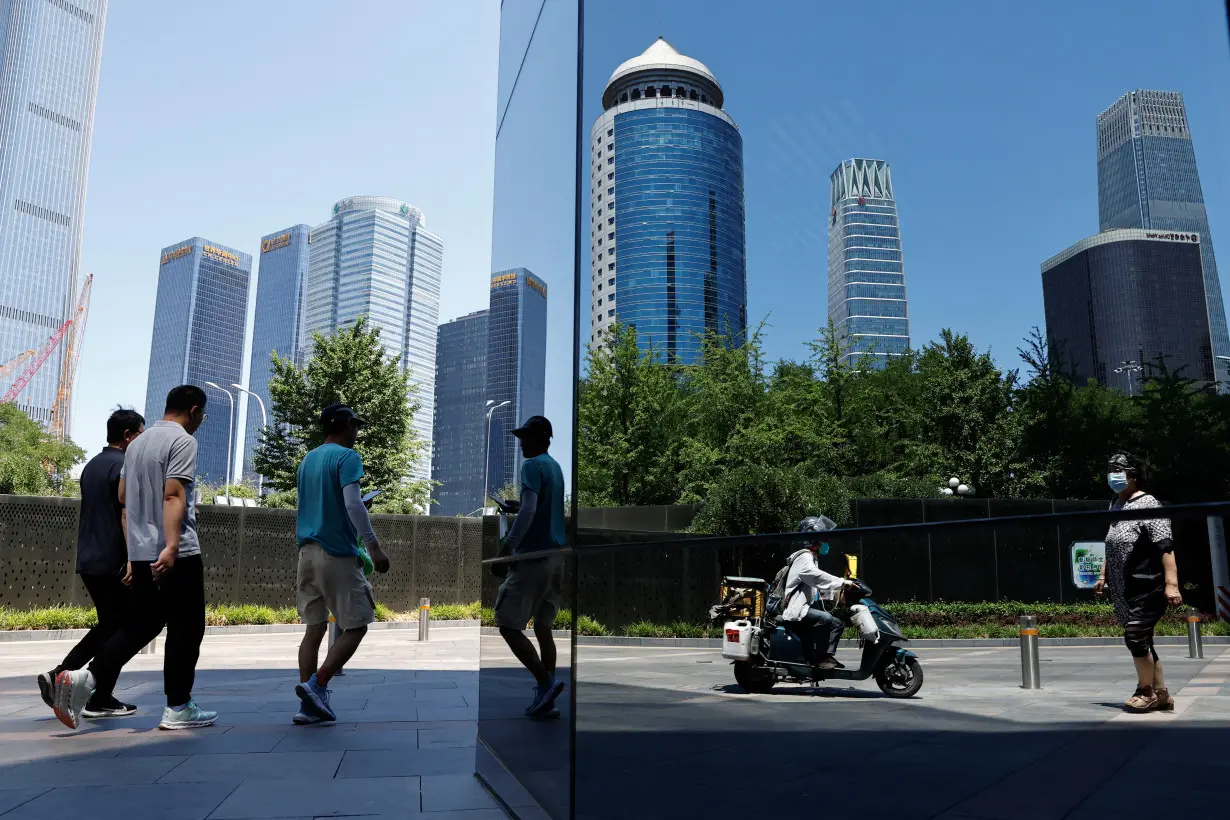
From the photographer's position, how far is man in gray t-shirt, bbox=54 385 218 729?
204 inches

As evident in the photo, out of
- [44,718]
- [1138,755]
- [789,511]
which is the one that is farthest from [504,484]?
[44,718]

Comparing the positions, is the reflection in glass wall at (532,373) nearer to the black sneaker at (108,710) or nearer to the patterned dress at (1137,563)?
the patterned dress at (1137,563)

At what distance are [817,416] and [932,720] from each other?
54 centimetres

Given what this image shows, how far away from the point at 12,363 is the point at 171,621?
514ft

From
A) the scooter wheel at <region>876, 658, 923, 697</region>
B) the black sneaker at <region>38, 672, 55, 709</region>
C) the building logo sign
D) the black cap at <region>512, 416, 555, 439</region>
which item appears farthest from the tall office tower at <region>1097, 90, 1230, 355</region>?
the black sneaker at <region>38, 672, 55, 709</region>

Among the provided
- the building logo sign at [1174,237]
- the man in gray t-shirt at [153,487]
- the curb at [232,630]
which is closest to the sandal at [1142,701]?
the building logo sign at [1174,237]

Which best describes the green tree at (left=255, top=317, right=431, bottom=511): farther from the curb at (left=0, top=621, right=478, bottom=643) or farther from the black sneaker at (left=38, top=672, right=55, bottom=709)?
the black sneaker at (left=38, top=672, right=55, bottom=709)

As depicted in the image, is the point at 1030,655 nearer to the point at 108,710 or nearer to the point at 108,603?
the point at 108,603

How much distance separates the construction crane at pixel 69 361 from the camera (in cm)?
14300

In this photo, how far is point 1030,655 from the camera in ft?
3.52

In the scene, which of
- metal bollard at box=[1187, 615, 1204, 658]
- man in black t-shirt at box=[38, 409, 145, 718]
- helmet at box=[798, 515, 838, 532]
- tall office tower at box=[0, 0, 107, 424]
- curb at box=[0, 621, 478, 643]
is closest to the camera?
metal bollard at box=[1187, 615, 1204, 658]

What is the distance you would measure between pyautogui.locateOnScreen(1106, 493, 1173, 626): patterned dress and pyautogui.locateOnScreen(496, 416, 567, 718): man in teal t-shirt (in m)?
2.22

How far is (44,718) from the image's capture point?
19.2 feet

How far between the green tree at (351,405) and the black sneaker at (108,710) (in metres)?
27.8
